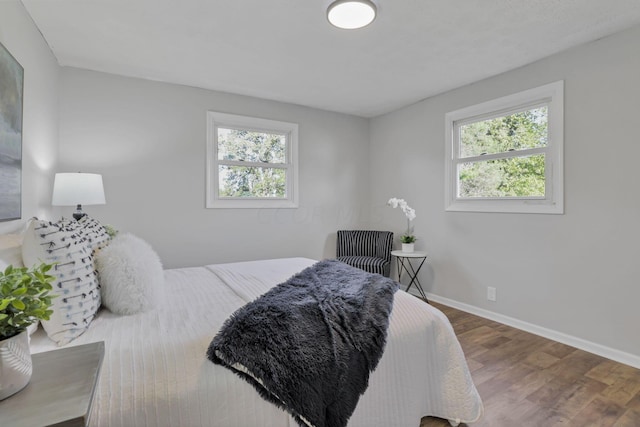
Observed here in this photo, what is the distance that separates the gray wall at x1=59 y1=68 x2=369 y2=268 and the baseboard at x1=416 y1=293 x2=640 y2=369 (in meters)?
1.87

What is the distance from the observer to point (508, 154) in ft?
10.1

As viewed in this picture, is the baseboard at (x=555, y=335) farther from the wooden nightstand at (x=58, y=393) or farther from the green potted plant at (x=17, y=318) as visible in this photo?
the green potted plant at (x=17, y=318)

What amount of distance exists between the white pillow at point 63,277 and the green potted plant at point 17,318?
1.60 ft

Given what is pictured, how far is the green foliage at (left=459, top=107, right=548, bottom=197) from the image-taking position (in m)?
2.87

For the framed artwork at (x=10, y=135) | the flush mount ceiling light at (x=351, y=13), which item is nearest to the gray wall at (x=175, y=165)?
the framed artwork at (x=10, y=135)

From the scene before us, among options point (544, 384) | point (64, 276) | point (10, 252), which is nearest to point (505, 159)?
point (544, 384)

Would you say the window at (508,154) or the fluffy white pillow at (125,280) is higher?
the window at (508,154)

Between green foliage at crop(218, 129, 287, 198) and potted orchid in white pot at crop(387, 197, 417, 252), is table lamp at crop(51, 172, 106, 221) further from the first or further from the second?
potted orchid in white pot at crop(387, 197, 417, 252)

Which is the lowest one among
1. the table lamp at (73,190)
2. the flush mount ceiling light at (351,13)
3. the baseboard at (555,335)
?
the baseboard at (555,335)

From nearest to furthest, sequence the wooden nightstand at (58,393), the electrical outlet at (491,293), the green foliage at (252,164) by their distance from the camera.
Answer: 1. the wooden nightstand at (58,393)
2. the electrical outlet at (491,293)
3. the green foliage at (252,164)

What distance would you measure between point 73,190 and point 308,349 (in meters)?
2.23

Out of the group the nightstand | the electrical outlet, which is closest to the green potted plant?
the nightstand

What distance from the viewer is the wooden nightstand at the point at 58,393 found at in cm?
65

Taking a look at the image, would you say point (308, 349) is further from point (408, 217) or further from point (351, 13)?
point (408, 217)
